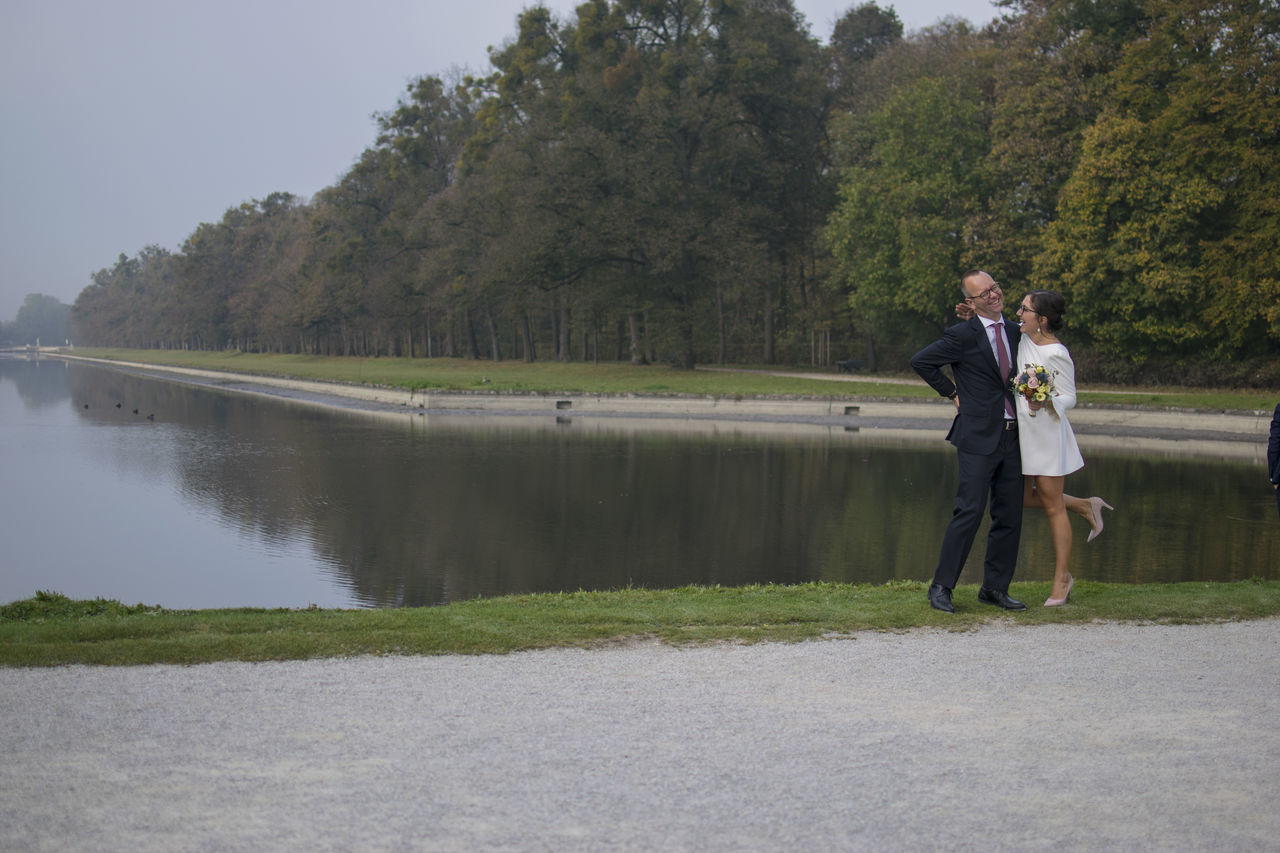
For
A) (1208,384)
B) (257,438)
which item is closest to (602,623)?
(257,438)

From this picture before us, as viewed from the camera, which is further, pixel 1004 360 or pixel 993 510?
pixel 993 510

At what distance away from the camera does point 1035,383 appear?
7.21 metres

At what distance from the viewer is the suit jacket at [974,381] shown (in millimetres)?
7320

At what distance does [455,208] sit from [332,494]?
4364 cm

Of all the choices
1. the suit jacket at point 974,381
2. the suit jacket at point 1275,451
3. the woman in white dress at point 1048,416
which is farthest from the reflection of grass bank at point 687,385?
the suit jacket at point 974,381

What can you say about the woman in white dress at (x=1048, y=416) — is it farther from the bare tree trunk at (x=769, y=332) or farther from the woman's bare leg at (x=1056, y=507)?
the bare tree trunk at (x=769, y=332)

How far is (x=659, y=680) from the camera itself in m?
5.73

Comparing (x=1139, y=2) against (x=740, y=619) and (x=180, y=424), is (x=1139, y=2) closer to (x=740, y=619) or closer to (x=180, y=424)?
Answer: (x=180, y=424)

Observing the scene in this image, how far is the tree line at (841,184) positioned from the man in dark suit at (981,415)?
2640cm

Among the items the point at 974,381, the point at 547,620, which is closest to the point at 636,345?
the point at 974,381

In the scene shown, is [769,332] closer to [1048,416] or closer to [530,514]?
[530,514]

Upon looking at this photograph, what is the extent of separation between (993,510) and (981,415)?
70 cm

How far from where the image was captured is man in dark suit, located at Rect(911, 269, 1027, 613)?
→ 24.0ft

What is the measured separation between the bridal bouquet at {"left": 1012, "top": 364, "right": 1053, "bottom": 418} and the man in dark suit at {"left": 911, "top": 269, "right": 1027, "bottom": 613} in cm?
13
